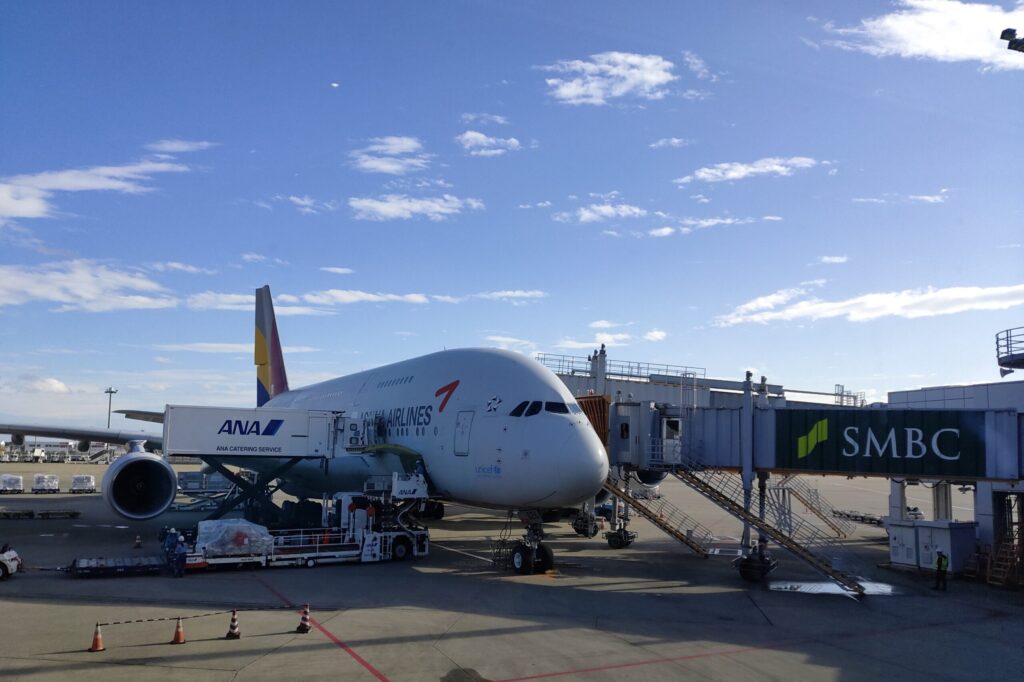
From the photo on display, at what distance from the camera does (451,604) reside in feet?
55.4

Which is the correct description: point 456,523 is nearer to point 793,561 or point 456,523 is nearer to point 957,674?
point 793,561

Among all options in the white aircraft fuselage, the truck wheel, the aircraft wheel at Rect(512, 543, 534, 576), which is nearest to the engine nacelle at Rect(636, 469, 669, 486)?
the aircraft wheel at Rect(512, 543, 534, 576)

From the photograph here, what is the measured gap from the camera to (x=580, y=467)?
63.3 ft

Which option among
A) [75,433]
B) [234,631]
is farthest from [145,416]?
[234,631]

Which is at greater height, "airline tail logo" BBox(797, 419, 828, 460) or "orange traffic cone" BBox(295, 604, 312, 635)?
"airline tail logo" BBox(797, 419, 828, 460)

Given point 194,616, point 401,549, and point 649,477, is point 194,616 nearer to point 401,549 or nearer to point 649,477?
point 401,549

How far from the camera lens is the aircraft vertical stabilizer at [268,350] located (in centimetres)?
4431

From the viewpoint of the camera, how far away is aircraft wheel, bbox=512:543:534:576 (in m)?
21.2

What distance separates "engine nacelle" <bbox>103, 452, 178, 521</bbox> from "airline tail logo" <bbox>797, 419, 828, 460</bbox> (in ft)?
61.8

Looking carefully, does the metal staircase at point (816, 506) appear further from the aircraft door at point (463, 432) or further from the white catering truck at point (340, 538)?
the white catering truck at point (340, 538)

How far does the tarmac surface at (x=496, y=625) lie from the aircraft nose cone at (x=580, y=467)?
2305mm

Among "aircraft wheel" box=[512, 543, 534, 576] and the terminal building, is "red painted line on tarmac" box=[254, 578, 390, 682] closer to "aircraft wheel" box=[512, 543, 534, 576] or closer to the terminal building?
"aircraft wheel" box=[512, 543, 534, 576]

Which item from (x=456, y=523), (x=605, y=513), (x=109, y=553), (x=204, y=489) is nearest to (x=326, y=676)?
(x=109, y=553)

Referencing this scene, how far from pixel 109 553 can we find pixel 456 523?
1532 cm
